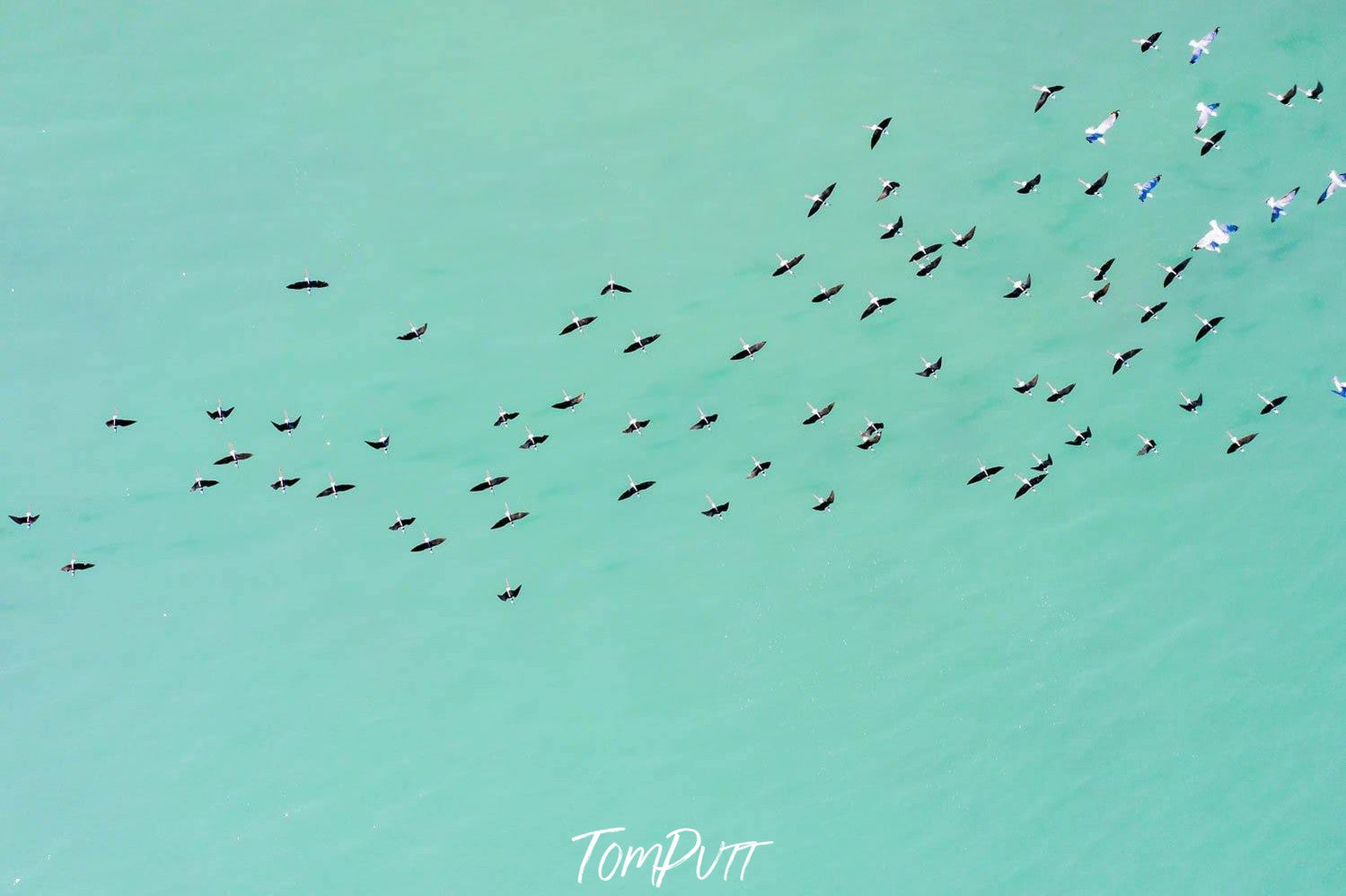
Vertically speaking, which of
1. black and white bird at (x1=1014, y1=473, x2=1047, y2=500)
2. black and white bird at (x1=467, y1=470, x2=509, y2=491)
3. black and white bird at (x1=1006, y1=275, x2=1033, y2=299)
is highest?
black and white bird at (x1=1006, y1=275, x2=1033, y2=299)

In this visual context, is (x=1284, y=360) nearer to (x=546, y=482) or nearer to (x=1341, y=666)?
(x=1341, y=666)

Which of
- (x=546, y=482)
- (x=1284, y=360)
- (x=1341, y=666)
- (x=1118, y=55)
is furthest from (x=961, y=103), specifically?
(x=1341, y=666)

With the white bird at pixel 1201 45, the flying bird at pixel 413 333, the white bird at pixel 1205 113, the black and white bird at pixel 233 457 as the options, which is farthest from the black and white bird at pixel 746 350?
the white bird at pixel 1201 45

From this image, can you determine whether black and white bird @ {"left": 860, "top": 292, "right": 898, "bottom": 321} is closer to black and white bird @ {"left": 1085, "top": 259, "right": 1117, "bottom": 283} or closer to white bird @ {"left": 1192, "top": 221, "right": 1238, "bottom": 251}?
black and white bird @ {"left": 1085, "top": 259, "right": 1117, "bottom": 283}

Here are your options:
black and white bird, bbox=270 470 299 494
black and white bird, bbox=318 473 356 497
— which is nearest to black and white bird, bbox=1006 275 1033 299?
black and white bird, bbox=318 473 356 497

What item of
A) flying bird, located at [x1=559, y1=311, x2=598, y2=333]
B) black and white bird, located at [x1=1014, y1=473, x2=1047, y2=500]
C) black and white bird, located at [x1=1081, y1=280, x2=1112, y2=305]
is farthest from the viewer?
black and white bird, located at [x1=1014, y1=473, x2=1047, y2=500]

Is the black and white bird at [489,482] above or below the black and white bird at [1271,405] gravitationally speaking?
below

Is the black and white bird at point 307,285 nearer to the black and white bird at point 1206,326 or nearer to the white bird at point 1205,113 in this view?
the white bird at point 1205,113
